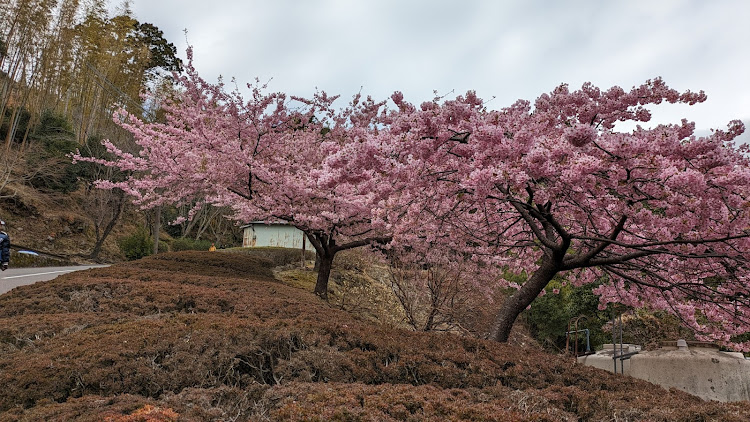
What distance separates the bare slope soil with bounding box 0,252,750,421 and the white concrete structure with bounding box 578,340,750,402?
2.87m

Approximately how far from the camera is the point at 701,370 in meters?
5.83

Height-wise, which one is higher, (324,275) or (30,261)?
(324,275)

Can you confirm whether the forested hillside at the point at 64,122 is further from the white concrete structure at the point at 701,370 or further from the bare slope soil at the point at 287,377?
the white concrete structure at the point at 701,370

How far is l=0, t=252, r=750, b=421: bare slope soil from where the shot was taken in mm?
2666

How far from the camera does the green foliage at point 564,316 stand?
1217 centimetres

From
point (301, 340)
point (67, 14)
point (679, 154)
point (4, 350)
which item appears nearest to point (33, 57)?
point (67, 14)

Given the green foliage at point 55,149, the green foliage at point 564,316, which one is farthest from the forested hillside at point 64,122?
the green foliage at point 564,316

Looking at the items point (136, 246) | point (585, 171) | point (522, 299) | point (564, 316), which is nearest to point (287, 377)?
point (585, 171)

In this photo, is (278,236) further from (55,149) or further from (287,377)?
(287,377)

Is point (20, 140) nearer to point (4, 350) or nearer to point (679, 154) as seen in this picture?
point (4, 350)

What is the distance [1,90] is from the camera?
25.8m

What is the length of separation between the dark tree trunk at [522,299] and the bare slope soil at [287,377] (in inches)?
53.7

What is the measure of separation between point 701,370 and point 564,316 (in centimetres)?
747

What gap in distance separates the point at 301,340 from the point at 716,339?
6440 mm
